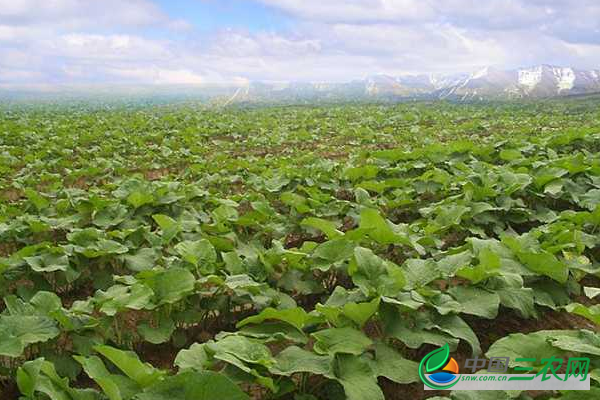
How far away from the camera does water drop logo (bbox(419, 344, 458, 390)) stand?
274cm

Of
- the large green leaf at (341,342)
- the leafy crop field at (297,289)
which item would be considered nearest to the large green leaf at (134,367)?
the leafy crop field at (297,289)

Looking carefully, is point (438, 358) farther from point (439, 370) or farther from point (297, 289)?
point (297, 289)

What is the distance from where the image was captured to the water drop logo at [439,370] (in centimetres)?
274

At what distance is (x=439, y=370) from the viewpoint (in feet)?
9.34

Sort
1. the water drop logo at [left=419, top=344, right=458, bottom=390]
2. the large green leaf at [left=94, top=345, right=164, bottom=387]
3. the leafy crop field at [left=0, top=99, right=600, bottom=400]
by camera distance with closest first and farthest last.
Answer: the large green leaf at [left=94, top=345, right=164, bottom=387]
the leafy crop field at [left=0, top=99, right=600, bottom=400]
the water drop logo at [left=419, top=344, right=458, bottom=390]

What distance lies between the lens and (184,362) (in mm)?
2494

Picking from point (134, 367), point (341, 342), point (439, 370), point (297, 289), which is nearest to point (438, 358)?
point (439, 370)

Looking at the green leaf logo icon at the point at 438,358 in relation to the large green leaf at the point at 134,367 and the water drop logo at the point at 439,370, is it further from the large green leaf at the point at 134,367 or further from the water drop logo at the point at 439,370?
the large green leaf at the point at 134,367

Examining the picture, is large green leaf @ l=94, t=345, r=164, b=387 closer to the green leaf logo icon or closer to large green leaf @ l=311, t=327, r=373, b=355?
large green leaf @ l=311, t=327, r=373, b=355

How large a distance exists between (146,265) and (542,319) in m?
3.23

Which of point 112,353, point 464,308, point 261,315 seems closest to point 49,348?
point 112,353

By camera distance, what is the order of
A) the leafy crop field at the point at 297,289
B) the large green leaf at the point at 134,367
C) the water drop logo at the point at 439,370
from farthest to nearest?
1. the water drop logo at the point at 439,370
2. the leafy crop field at the point at 297,289
3. the large green leaf at the point at 134,367

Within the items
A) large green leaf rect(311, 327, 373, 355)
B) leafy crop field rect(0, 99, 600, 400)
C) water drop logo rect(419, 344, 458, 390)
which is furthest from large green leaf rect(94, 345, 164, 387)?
water drop logo rect(419, 344, 458, 390)

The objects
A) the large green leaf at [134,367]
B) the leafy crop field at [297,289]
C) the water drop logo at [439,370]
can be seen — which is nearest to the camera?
the large green leaf at [134,367]
